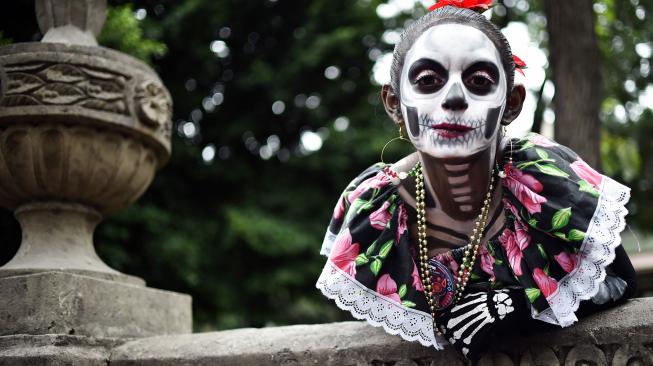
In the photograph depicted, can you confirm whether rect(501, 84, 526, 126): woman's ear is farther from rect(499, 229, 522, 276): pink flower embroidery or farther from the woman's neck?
rect(499, 229, 522, 276): pink flower embroidery

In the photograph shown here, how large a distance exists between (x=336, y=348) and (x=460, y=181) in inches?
31.3

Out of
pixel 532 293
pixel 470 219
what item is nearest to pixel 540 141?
pixel 470 219

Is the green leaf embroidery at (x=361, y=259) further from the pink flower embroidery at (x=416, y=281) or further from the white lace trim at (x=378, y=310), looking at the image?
the pink flower embroidery at (x=416, y=281)

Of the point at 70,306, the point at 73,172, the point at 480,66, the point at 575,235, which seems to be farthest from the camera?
the point at 73,172

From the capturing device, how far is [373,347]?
2.71m

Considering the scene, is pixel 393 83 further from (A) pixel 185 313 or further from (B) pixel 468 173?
(A) pixel 185 313

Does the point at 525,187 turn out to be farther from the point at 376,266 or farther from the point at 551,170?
the point at 376,266

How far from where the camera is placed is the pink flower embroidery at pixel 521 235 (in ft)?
8.12

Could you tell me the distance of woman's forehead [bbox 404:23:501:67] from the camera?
2479 mm

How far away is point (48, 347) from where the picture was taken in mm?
2965

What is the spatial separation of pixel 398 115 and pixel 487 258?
1.99ft

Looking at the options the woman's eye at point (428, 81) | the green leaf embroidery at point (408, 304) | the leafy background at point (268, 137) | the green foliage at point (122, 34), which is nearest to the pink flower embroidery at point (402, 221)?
the green leaf embroidery at point (408, 304)

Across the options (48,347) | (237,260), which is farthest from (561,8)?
(237,260)

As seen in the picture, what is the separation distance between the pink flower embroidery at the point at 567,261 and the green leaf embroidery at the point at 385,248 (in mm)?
567
